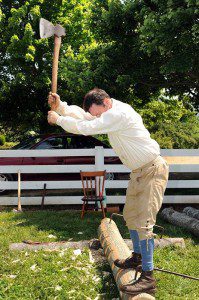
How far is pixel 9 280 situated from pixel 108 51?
10.5 m

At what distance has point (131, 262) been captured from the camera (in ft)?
14.8

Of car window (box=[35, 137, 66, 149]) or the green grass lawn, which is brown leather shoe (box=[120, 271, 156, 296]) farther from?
car window (box=[35, 137, 66, 149])

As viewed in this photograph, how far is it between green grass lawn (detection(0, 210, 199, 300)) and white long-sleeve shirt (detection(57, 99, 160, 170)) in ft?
5.45

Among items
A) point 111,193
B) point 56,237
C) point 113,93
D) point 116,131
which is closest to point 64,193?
point 111,193

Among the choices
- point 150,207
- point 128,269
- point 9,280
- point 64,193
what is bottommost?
point 64,193

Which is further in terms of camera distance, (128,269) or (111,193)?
(111,193)

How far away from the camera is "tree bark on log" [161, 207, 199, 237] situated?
22.4 ft

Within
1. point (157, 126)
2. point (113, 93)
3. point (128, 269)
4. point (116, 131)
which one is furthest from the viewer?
point (157, 126)

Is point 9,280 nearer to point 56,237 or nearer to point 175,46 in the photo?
point 56,237

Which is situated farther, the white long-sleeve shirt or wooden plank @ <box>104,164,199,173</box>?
wooden plank @ <box>104,164,199,173</box>

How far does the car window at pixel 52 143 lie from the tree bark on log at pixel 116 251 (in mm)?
4726

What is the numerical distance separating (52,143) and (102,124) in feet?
23.5

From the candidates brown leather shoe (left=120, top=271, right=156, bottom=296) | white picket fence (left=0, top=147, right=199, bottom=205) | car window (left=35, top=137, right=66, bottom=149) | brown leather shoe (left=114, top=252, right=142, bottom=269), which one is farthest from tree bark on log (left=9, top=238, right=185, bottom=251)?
car window (left=35, top=137, right=66, bottom=149)

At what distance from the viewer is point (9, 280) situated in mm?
4855
